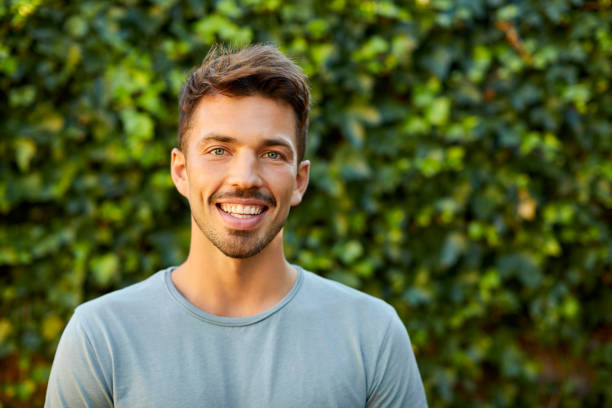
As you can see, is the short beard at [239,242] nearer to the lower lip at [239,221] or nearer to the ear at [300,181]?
the lower lip at [239,221]

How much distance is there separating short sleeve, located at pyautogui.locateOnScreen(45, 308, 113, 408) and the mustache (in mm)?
484

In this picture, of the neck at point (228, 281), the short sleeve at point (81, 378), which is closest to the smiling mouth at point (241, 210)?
the neck at point (228, 281)

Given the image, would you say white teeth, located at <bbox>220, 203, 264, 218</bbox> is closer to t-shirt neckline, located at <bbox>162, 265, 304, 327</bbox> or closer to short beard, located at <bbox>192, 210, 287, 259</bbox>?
short beard, located at <bbox>192, 210, 287, 259</bbox>

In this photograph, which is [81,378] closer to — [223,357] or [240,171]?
[223,357]

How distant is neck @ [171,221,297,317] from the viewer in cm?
170

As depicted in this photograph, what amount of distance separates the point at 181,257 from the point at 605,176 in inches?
89.8

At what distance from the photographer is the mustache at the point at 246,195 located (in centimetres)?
163

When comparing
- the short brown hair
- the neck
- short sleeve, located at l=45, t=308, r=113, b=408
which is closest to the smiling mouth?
the neck

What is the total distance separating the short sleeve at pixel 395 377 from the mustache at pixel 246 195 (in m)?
0.50

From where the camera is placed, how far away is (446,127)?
323 cm

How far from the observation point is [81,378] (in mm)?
1573

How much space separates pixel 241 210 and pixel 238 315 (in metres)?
0.29

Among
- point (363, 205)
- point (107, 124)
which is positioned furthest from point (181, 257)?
point (363, 205)

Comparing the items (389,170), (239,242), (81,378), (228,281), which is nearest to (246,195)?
(239,242)
